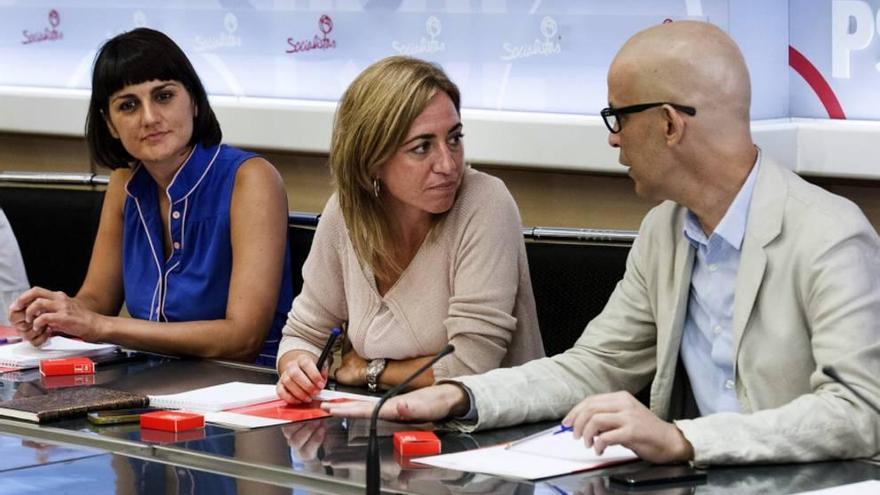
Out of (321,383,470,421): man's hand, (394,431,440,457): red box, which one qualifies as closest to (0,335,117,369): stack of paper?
(321,383,470,421): man's hand

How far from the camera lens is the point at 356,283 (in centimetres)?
305

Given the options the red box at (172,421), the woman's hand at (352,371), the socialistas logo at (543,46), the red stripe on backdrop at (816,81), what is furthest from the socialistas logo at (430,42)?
the red box at (172,421)

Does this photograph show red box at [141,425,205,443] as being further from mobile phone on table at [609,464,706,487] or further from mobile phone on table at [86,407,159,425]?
mobile phone on table at [609,464,706,487]

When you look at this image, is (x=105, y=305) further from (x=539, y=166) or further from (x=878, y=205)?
(x=878, y=205)

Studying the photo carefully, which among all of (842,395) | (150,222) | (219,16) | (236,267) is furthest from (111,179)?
(842,395)

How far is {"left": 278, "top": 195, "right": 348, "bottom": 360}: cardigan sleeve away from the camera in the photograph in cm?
309

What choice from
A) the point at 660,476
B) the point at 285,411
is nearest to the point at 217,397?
the point at 285,411

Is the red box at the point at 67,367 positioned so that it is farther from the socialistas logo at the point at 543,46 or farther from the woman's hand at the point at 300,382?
the socialistas logo at the point at 543,46

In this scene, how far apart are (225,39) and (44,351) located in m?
1.72

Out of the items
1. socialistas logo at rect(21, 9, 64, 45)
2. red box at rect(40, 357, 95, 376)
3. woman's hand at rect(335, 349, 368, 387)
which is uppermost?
socialistas logo at rect(21, 9, 64, 45)

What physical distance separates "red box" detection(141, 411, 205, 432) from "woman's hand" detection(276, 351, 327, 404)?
0.76 ft

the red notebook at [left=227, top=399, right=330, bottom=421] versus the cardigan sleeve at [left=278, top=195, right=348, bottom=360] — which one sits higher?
the cardigan sleeve at [left=278, top=195, right=348, bottom=360]

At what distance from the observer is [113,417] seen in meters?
2.49

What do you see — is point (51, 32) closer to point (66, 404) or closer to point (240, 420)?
point (66, 404)
